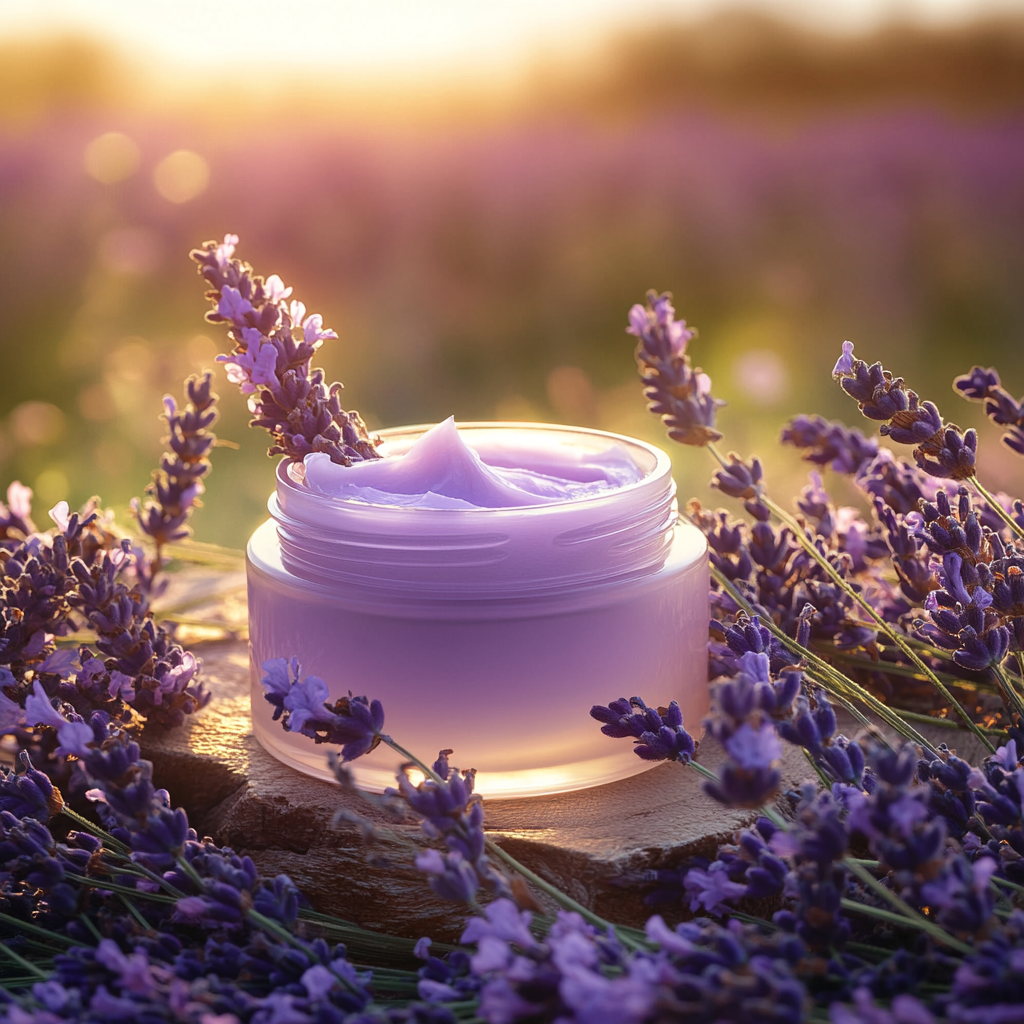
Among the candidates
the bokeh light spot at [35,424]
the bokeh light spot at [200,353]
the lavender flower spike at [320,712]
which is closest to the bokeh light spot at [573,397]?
the bokeh light spot at [200,353]

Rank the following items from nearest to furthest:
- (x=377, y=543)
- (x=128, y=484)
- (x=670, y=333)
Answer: (x=377, y=543) → (x=670, y=333) → (x=128, y=484)

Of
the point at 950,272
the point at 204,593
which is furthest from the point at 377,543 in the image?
the point at 950,272

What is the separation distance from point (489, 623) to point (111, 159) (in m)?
3.13

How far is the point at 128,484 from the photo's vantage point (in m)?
2.75

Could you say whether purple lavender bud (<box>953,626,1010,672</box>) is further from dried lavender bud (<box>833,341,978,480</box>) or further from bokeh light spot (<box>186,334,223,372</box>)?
bokeh light spot (<box>186,334,223,372</box>)

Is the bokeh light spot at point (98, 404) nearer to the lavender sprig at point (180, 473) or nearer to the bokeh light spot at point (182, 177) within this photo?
the bokeh light spot at point (182, 177)

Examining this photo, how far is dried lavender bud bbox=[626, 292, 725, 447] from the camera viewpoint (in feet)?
4.38

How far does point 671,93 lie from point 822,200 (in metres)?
1.16

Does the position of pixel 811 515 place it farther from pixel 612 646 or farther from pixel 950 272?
pixel 950 272

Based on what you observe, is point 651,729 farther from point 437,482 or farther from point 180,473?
point 180,473

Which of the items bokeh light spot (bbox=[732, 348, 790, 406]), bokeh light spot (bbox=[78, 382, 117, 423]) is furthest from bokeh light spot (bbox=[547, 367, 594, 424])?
bokeh light spot (bbox=[78, 382, 117, 423])

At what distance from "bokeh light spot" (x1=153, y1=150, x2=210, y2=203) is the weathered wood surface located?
283 centimetres

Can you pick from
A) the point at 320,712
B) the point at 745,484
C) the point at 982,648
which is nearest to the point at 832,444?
Result: the point at 745,484

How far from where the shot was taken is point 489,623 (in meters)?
1.12
